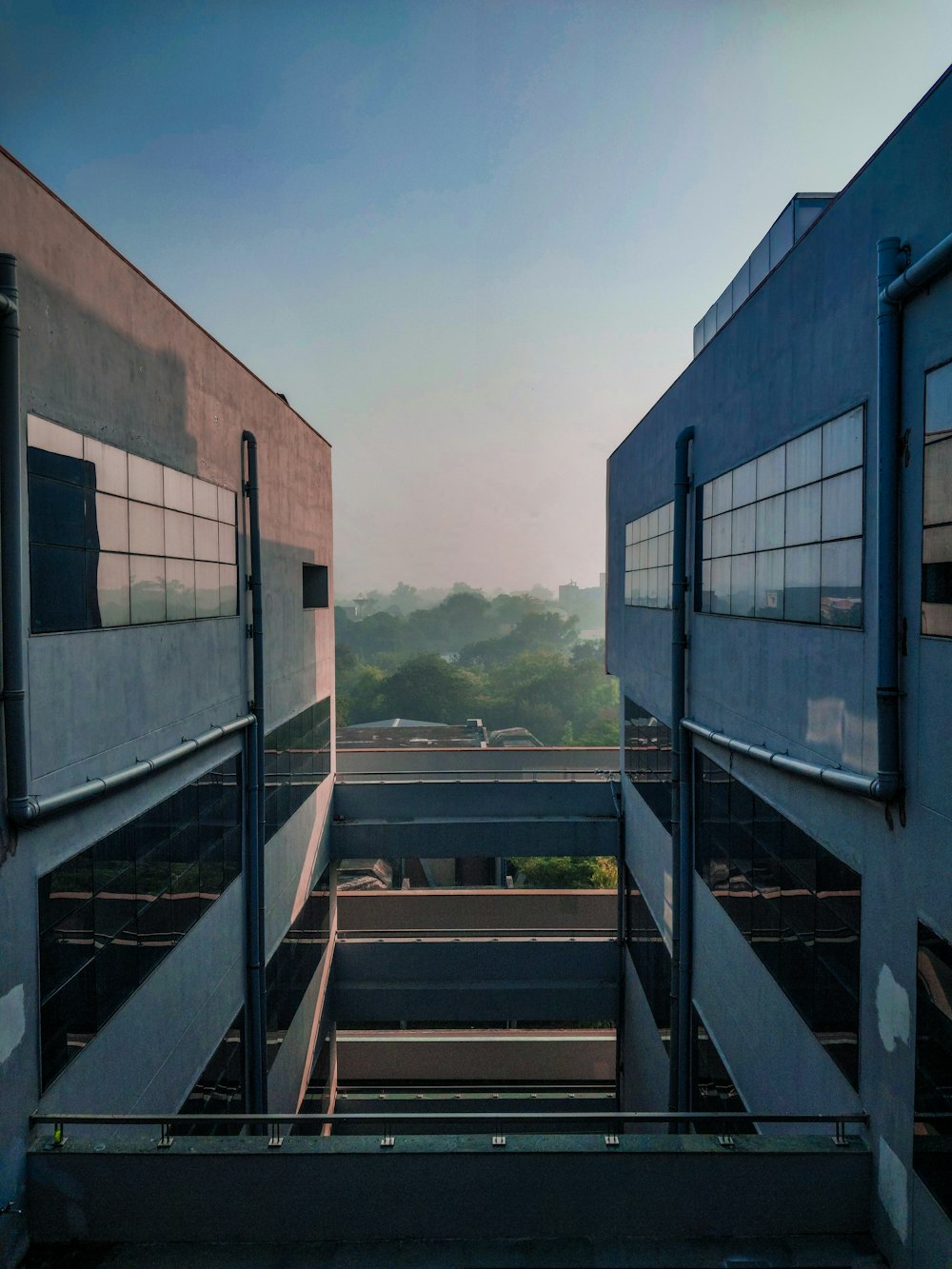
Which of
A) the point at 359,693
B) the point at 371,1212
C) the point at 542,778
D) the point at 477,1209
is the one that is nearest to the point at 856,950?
the point at 477,1209

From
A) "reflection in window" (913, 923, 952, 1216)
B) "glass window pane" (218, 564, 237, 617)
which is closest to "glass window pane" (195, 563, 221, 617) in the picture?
"glass window pane" (218, 564, 237, 617)

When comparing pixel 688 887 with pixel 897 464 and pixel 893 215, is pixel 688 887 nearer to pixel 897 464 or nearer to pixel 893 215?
pixel 897 464

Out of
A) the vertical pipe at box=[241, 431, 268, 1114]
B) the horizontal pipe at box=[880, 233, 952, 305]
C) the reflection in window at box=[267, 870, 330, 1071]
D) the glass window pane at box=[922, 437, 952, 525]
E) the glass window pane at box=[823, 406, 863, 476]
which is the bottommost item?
the reflection in window at box=[267, 870, 330, 1071]

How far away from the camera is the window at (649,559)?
1767 cm

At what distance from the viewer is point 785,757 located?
10477 millimetres

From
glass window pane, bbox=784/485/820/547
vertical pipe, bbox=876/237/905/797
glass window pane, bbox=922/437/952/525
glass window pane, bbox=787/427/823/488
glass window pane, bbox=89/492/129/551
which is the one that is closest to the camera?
glass window pane, bbox=922/437/952/525

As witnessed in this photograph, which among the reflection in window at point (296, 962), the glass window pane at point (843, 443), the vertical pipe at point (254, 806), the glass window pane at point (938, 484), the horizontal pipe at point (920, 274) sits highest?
the horizontal pipe at point (920, 274)

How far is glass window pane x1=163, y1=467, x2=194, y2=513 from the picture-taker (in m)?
12.3

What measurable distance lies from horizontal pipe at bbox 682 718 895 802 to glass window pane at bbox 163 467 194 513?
402 inches

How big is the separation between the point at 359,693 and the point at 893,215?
120m

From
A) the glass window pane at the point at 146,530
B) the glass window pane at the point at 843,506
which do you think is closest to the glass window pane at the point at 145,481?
the glass window pane at the point at 146,530

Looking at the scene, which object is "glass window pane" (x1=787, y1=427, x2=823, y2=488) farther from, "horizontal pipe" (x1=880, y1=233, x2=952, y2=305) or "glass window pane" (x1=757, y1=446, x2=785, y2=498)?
"horizontal pipe" (x1=880, y1=233, x2=952, y2=305)

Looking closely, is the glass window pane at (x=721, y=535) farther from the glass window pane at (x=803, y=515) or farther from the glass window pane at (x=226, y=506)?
the glass window pane at (x=226, y=506)

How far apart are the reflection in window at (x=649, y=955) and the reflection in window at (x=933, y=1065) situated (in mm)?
10779
